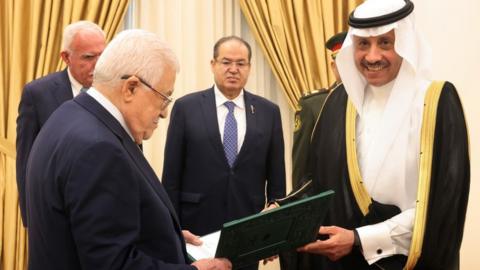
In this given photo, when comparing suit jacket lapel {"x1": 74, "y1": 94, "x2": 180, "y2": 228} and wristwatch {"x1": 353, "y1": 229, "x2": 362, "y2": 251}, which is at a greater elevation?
suit jacket lapel {"x1": 74, "y1": 94, "x2": 180, "y2": 228}

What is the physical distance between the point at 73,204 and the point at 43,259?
221 millimetres

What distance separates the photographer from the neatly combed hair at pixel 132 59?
5.62 ft

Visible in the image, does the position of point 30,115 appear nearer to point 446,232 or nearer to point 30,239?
point 30,239

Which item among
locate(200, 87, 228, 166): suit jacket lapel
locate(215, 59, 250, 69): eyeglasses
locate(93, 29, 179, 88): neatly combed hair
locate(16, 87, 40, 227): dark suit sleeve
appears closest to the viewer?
locate(93, 29, 179, 88): neatly combed hair

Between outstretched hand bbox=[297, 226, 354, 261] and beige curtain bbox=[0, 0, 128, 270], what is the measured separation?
3177mm

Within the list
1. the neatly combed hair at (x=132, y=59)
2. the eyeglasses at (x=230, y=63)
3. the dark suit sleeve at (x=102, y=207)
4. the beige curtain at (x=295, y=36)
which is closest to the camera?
the dark suit sleeve at (x=102, y=207)

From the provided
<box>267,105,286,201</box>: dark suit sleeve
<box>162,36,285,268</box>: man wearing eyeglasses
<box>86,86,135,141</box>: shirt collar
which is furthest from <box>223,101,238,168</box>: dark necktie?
<box>86,86,135,141</box>: shirt collar

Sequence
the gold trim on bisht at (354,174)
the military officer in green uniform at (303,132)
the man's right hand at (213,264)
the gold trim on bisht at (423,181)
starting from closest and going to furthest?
the man's right hand at (213,264), the gold trim on bisht at (423,181), the gold trim on bisht at (354,174), the military officer in green uniform at (303,132)

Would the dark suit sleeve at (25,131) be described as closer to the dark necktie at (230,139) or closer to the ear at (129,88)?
the dark necktie at (230,139)

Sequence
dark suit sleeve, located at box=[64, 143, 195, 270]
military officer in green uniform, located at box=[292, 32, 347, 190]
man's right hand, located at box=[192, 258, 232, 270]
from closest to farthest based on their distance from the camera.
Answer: dark suit sleeve, located at box=[64, 143, 195, 270]
man's right hand, located at box=[192, 258, 232, 270]
military officer in green uniform, located at box=[292, 32, 347, 190]

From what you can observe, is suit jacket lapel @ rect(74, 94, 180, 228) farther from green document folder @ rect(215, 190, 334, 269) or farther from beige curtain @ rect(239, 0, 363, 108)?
beige curtain @ rect(239, 0, 363, 108)

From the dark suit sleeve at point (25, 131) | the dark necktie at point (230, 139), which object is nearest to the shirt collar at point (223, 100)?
the dark necktie at point (230, 139)

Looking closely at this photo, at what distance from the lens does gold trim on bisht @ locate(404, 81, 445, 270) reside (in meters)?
2.41

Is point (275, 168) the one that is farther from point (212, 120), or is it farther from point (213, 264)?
point (213, 264)
